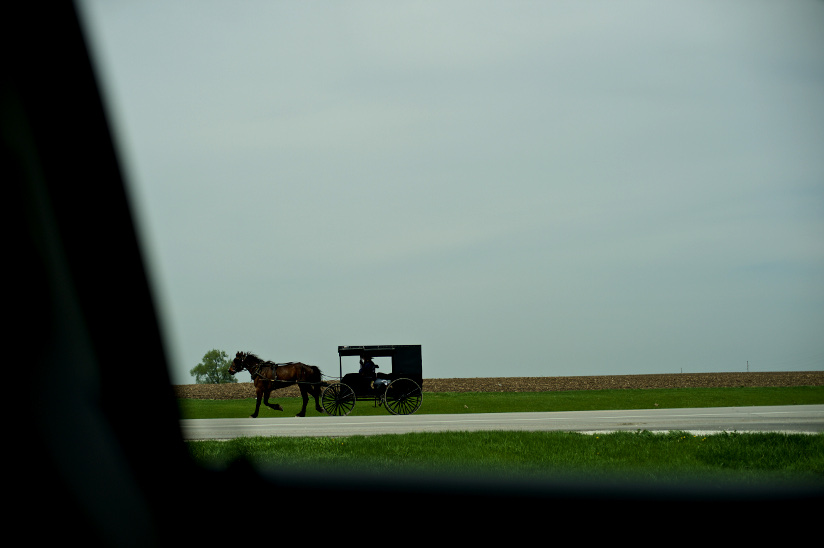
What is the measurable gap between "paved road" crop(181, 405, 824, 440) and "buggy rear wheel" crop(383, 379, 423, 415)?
2.54m

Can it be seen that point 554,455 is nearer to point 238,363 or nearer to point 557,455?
point 557,455

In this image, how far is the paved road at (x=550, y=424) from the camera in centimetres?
1406

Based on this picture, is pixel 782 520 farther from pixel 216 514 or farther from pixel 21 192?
pixel 21 192

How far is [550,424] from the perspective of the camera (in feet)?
50.3

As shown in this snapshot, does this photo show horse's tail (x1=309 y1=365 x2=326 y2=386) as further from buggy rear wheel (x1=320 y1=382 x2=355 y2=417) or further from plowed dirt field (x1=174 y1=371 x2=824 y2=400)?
plowed dirt field (x1=174 y1=371 x2=824 y2=400)

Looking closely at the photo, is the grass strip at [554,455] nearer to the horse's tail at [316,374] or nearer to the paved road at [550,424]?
the paved road at [550,424]

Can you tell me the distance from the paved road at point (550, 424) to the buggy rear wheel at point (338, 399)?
1.98 m

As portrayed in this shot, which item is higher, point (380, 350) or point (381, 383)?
point (380, 350)

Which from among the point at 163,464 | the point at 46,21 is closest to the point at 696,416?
the point at 163,464

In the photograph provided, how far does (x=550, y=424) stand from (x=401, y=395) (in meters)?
Answer: 6.69

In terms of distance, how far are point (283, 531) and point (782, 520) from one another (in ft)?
14.9

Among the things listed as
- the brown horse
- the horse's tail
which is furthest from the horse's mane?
the horse's tail

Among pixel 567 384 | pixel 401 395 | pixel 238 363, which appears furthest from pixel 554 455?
pixel 567 384

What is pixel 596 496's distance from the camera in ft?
24.1
